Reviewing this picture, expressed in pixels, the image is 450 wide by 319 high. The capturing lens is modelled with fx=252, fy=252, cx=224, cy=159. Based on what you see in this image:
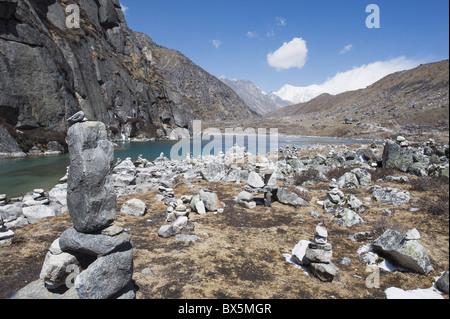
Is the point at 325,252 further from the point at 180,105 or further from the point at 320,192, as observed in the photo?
the point at 180,105

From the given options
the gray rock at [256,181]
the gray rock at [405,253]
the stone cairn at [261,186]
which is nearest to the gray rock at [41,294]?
the gray rock at [405,253]

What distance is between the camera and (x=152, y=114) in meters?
79.6

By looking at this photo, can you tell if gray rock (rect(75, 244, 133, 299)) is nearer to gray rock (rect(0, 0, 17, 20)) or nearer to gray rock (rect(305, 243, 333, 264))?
gray rock (rect(305, 243, 333, 264))

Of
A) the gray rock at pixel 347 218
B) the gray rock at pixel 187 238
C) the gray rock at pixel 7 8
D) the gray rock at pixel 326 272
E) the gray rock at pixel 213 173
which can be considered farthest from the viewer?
the gray rock at pixel 7 8

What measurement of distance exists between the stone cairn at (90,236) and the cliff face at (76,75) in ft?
119

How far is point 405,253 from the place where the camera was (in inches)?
249

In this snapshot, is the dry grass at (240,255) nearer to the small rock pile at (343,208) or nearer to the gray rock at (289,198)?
the small rock pile at (343,208)

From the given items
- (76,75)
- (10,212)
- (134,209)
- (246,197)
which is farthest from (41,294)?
(76,75)

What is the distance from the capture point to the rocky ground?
18.8 feet

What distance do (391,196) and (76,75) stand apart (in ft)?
178

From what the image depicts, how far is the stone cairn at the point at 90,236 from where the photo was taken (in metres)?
4.64

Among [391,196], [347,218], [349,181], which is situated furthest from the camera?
[349,181]

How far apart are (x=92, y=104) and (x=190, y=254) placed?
173 feet

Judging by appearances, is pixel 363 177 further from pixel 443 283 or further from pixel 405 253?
pixel 443 283
